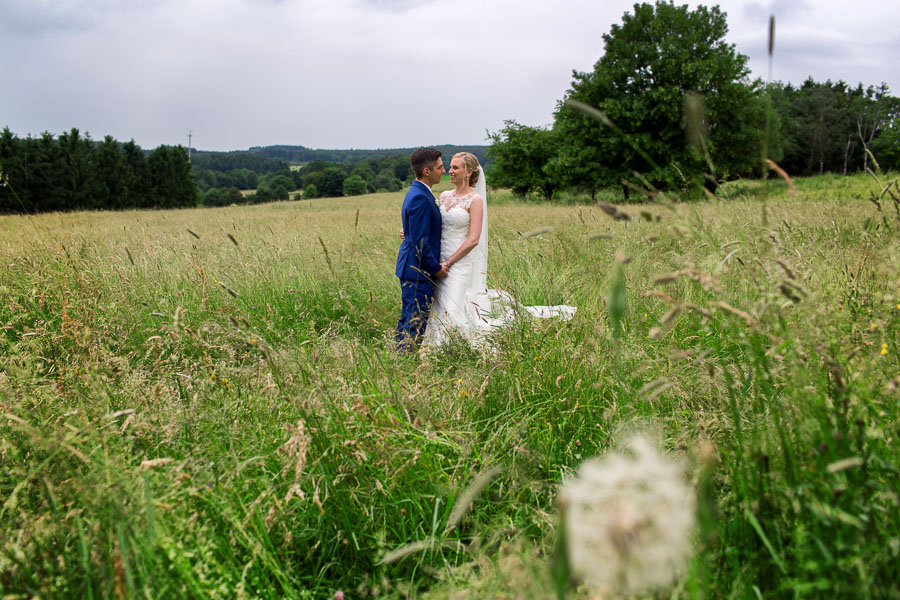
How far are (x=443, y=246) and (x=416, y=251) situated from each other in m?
0.61

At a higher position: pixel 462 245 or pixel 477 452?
pixel 462 245

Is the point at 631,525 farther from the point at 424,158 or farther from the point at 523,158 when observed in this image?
the point at 523,158

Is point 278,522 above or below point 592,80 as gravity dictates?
below

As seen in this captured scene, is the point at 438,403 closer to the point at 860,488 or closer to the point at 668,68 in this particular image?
the point at 860,488

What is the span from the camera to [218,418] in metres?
2.39

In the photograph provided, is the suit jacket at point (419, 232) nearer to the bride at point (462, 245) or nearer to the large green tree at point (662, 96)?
the bride at point (462, 245)

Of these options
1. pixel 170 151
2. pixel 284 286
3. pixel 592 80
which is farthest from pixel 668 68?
pixel 170 151

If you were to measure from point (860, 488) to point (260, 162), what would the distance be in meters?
133

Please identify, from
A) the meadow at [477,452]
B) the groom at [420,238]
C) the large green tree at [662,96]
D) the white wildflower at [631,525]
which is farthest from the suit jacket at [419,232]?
the large green tree at [662,96]

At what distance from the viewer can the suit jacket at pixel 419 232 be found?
193 inches

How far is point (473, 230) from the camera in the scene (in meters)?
5.19

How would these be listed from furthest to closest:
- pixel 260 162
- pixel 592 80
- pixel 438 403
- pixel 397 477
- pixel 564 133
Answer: pixel 260 162 → pixel 564 133 → pixel 592 80 → pixel 438 403 → pixel 397 477

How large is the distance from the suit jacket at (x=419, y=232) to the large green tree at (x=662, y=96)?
69.6 ft

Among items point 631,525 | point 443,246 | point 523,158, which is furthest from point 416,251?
point 523,158
